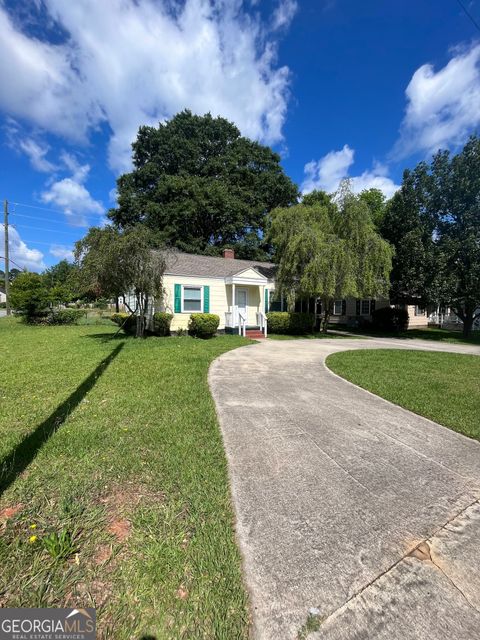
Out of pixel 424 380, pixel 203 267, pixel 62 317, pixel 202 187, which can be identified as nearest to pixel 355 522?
pixel 424 380

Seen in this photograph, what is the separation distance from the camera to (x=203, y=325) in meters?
12.8

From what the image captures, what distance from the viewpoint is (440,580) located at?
180 centimetres

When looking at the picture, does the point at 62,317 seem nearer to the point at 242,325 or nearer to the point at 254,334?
the point at 242,325

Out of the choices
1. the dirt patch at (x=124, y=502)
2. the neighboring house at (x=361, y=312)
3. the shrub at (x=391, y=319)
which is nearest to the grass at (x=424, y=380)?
the dirt patch at (x=124, y=502)

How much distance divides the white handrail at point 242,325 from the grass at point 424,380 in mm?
5567

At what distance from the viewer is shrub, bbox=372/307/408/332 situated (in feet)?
70.5

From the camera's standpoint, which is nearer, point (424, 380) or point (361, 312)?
point (424, 380)

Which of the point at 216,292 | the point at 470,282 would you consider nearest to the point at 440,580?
the point at 216,292

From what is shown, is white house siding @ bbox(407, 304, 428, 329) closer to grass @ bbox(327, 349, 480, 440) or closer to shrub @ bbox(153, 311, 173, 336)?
grass @ bbox(327, 349, 480, 440)

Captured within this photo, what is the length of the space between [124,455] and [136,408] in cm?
138

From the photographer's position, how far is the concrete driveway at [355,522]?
159cm

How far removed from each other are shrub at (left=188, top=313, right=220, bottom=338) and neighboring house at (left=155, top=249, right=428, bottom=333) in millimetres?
1207

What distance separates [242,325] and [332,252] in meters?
5.50

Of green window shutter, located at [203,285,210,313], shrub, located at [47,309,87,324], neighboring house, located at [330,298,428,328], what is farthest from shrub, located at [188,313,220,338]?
neighboring house, located at [330,298,428,328]
